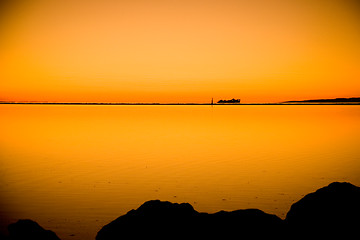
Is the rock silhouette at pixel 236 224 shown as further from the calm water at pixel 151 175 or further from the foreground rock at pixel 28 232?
the calm water at pixel 151 175

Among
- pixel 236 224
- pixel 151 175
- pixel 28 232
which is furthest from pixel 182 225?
pixel 151 175

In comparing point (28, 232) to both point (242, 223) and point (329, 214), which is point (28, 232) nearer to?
point (242, 223)

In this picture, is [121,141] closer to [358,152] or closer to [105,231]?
[358,152]

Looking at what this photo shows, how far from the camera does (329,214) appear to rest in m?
8.21

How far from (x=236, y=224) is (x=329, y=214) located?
198 cm

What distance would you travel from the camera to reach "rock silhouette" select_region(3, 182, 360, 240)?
7.94 m

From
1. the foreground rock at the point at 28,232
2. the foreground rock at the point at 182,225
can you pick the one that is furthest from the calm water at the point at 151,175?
the foreground rock at the point at 28,232

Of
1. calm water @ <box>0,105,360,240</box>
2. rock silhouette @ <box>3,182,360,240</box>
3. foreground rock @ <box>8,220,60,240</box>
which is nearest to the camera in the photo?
foreground rock @ <box>8,220,60,240</box>

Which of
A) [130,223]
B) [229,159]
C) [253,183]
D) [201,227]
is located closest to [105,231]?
[130,223]

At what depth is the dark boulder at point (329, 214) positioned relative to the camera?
7.97 meters

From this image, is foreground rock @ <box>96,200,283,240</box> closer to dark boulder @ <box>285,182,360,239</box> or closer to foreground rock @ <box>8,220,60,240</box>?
dark boulder @ <box>285,182,360,239</box>

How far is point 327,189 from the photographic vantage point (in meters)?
8.77

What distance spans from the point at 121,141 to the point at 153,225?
28.4m

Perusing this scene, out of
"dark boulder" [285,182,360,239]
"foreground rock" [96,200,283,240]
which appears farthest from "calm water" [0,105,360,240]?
"dark boulder" [285,182,360,239]
